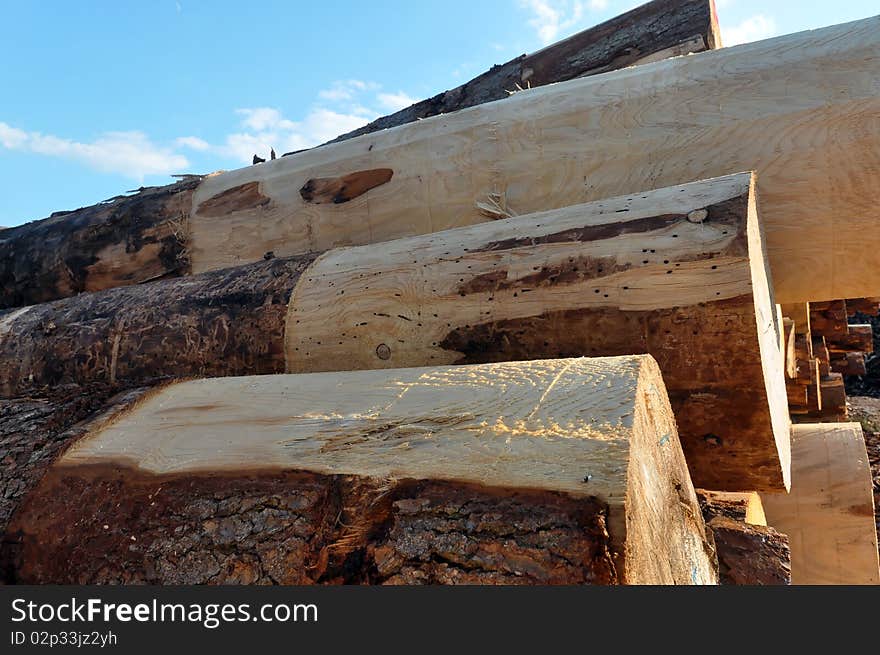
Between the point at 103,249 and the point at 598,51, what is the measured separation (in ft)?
10.3

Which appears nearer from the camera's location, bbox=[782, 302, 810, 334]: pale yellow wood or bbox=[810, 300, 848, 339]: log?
bbox=[782, 302, 810, 334]: pale yellow wood

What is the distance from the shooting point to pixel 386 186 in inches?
112

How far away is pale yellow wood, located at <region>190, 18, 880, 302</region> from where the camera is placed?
7.00 ft

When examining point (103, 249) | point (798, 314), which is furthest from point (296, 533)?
point (798, 314)

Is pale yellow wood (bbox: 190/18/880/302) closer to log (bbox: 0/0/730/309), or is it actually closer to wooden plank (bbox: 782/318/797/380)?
log (bbox: 0/0/730/309)

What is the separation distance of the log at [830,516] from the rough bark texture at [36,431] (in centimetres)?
276

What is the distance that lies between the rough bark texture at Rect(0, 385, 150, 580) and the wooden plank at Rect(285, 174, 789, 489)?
2.05 feet

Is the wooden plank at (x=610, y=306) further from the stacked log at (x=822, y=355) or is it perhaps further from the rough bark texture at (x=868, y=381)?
the rough bark texture at (x=868, y=381)

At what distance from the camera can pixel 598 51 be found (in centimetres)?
399

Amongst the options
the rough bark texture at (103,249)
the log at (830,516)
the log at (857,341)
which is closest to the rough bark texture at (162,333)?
the rough bark texture at (103,249)

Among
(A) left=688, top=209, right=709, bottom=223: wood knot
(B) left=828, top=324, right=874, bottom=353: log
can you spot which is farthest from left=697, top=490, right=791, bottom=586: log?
(B) left=828, top=324, right=874, bottom=353: log

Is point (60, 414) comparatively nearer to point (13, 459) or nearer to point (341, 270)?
point (13, 459)

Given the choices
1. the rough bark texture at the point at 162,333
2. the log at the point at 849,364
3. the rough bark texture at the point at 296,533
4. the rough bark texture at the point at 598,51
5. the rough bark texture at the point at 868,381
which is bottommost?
the rough bark texture at the point at 868,381

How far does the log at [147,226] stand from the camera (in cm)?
331
